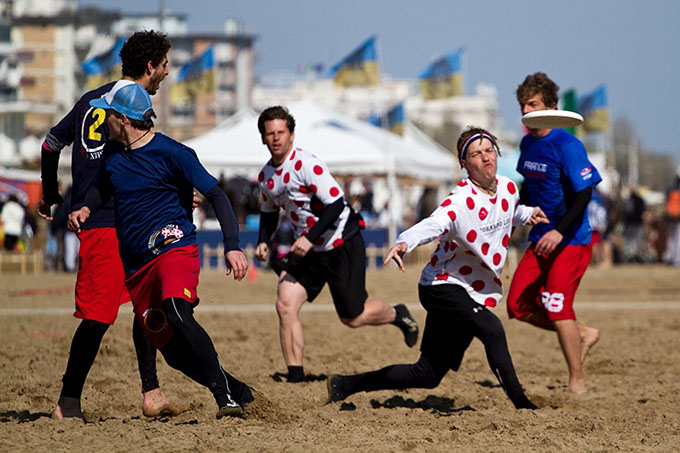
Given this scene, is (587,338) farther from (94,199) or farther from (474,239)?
(94,199)

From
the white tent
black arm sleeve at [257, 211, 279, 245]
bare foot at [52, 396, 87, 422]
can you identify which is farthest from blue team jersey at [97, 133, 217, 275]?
the white tent

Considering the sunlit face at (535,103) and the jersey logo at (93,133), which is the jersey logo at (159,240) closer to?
the jersey logo at (93,133)

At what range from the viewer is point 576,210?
6.91 meters

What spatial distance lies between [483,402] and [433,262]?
1.28 metres

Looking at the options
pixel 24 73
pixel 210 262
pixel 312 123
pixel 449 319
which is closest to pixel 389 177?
pixel 312 123

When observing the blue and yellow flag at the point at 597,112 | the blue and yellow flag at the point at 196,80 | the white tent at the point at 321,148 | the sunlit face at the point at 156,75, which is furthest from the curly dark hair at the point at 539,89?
the blue and yellow flag at the point at 597,112

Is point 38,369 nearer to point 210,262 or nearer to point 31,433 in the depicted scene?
point 31,433

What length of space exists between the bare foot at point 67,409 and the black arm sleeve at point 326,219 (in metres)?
2.17

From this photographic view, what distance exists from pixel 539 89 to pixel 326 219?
1761 mm

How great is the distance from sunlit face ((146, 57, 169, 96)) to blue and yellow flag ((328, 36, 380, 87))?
20701 millimetres

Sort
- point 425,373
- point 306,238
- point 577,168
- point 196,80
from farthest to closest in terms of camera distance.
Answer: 1. point 196,80
2. point 306,238
3. point 577,168
4. point 425,373

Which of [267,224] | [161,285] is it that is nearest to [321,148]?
[267,224]

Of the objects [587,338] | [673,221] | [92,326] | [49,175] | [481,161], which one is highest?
[481,161]

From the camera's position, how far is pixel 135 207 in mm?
5434
